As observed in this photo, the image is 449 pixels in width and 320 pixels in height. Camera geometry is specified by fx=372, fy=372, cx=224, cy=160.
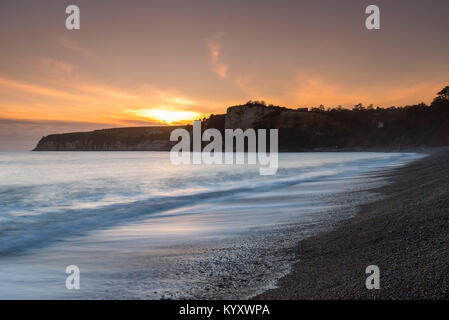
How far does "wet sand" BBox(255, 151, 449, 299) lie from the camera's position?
2711mm

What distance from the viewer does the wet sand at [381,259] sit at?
2.71 metres

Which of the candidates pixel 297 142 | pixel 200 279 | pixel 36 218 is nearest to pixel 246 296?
pixel 200 279

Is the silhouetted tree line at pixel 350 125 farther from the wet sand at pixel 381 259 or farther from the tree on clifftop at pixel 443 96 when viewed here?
the wet sand at pixel 381 259

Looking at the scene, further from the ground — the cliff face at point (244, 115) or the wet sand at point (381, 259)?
the cliff face at point (244, 115)

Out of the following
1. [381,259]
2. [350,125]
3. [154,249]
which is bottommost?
[154,249]

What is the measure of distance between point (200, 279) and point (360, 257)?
1.58 m

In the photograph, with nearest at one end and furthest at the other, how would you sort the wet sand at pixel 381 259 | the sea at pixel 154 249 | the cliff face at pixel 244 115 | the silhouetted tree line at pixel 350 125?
the wet sand at pixel 381 259 < the sea at pixel 154 249 < the silhouetted tree line at pixel 350 125 < the cliff face at pixel 244 115

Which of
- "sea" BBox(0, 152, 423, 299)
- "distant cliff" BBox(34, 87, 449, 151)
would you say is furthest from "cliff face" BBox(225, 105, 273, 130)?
"sea" BBox(0, 152, 423, 299)

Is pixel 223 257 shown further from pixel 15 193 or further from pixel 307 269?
pixel 15 193

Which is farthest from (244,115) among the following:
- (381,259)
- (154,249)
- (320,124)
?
(381,259)

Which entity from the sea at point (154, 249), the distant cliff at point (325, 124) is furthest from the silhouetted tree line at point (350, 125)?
the sea at point (154, 249)

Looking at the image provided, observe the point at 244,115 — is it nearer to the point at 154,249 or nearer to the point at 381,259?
the point at 154,249

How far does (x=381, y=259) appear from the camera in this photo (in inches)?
136
